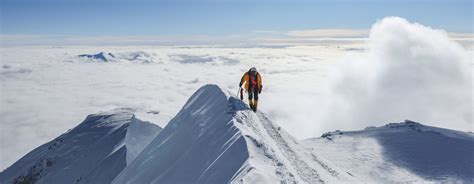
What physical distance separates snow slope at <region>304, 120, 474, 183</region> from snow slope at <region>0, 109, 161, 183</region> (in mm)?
19546

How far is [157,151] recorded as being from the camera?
21.5 meters

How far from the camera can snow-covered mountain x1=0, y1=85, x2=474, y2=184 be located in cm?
1580

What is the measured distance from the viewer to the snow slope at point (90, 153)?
4053cm

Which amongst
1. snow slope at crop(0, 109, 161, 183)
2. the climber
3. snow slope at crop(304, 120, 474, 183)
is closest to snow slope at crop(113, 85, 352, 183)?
the climber

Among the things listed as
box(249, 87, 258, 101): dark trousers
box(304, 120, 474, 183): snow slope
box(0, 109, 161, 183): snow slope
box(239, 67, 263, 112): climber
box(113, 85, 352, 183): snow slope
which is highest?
box(239, 67, 263, 112): climber

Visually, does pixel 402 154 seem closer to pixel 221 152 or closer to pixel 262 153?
pixel 262 153

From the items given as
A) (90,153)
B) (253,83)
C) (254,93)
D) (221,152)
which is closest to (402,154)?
(254,93)

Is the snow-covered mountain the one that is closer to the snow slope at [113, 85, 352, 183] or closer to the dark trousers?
the snow slope at [113, 85, 352, 183]

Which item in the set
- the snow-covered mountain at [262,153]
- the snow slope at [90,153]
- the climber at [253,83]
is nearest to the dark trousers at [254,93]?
the climber at [253,83]

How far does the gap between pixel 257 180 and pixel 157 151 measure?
9925 millimetres

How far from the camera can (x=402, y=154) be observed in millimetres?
28625

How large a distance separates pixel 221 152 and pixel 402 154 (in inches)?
723

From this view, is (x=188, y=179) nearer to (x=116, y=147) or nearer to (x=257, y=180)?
(x=257, y=180)

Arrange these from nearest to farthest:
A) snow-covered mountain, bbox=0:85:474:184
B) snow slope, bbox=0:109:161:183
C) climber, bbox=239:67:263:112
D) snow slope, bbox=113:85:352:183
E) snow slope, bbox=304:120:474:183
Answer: snow slope, bbox=113:85:352:183, snow-covered mountain, bbox=0:85:474:184, climber, bbox=239:67:263:112, snow slope, bbox=304:120:474:183, snow slope, bbox=0:109:161:183
